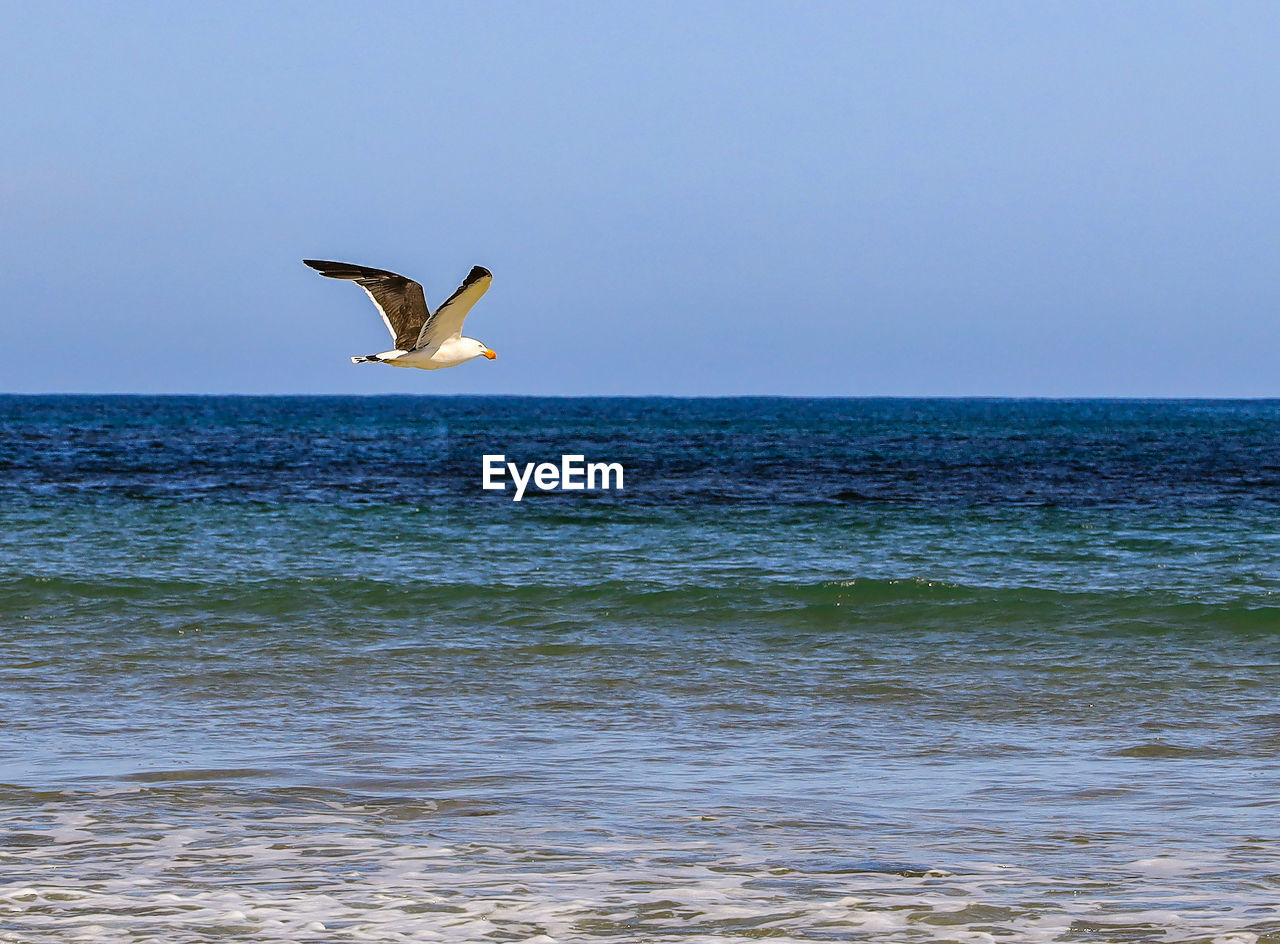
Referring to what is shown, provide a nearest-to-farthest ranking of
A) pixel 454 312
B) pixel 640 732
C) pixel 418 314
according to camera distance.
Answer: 1. pixel 640 732
2. pixel 454 312
3. pixel 418 314

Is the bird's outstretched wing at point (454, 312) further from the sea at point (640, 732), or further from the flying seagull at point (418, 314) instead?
the sea at point (640, 732)

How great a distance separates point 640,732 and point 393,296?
12.7 ft

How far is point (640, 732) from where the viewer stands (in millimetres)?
9148

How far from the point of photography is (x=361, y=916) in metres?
5.54

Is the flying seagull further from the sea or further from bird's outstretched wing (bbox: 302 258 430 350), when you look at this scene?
the sea

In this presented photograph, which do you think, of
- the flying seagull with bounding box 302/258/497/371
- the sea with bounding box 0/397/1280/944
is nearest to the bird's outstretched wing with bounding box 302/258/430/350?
the flying seagull with bounding box 302/258/497/371

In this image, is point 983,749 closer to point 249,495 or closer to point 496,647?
point 496,647

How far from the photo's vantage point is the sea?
5738 millimetres

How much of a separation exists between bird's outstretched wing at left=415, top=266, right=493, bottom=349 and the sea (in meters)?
2.55

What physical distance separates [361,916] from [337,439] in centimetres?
6061

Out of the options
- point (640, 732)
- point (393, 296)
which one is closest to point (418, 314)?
point (393, 296)

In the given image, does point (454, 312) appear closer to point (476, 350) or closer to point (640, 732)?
point (476, 350)

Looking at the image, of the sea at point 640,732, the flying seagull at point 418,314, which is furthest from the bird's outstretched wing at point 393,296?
the sea at point 640,732

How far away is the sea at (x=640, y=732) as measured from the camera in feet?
18.8
